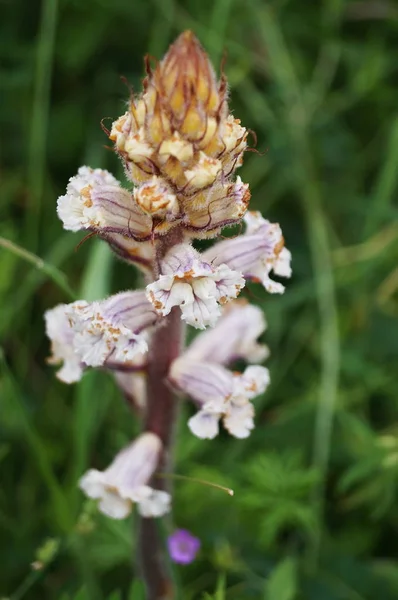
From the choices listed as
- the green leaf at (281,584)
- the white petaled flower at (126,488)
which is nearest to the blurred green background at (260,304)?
the green leaf at (281,584)

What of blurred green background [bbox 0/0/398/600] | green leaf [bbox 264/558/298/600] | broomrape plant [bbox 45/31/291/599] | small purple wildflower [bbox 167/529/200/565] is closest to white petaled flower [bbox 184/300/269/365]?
broomrape plant [bbox 45/31/291/599]

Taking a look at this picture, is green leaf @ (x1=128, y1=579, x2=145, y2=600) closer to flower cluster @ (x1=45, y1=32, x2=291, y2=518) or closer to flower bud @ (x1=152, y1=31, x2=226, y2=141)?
flower cluster @ (x1=45, y1=32, x2=291, y2=518)

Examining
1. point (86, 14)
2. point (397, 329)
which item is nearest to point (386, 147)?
point (397, 329)

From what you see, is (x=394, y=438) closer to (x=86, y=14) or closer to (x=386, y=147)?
(x=386, y=147)

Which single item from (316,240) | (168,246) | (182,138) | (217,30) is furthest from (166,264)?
(217,30)

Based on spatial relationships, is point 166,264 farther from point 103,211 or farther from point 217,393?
point 217,393
